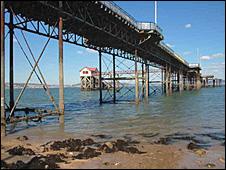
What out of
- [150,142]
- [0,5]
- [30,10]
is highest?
[30,10]

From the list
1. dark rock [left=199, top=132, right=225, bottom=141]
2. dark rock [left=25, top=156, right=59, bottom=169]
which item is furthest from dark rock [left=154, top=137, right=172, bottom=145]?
dark rock [left=25, top=156, right=59, bottom=169]

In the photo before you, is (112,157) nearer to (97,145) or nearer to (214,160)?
(97,145)

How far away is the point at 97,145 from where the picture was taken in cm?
1305

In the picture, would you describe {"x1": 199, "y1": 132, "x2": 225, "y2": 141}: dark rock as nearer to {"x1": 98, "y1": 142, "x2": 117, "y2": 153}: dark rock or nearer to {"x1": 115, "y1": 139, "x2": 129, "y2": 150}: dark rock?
{"x1": 115, "y1": 139, "x2": 129, "y2": 150}: dark rock

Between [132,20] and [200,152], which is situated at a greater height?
[132,20]

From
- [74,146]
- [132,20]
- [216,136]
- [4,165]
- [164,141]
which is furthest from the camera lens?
[132,20]

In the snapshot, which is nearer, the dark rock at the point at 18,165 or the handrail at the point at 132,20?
the dark rock at the point at 18,165

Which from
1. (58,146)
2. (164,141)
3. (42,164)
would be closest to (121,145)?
(164,141)

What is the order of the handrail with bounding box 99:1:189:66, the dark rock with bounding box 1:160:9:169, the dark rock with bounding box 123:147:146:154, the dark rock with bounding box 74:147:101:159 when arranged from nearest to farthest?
the dark rock with bounding box 1:160:9:169, the dark rock with bounding box 74:147:101:159, the dark rock with bounding box 123:147:146:154, the handrail with bounding box 99:1:189:66

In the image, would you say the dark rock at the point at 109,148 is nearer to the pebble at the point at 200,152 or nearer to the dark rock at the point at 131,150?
the dark rock at the point at 131,150

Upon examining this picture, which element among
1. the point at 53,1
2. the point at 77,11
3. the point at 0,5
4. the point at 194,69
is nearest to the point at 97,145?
the point at 0,5

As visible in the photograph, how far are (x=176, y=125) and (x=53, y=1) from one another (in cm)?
1085

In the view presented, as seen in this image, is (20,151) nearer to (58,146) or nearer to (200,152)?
(58,146)

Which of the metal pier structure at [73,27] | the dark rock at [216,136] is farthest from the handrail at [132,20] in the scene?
the dark rock at [216,136]
